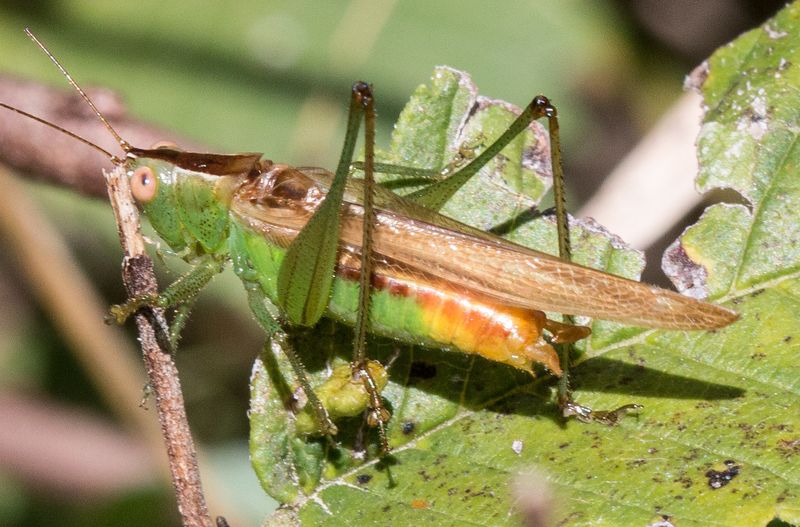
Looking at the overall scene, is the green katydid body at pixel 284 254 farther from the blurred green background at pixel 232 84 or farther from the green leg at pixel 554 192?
the blurred green background at pixel 232 84

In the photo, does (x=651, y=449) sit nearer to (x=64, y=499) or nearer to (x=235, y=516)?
(x=235, y=516)

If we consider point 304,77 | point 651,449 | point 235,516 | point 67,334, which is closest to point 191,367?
point 67,334

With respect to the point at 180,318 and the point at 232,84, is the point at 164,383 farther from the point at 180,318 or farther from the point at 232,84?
the point at 232,84

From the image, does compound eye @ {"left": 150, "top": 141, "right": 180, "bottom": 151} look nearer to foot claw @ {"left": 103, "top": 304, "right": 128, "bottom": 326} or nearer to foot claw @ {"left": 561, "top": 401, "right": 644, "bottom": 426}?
foot claw @ {"left": 103, "top": 304, "right": 128, "bottom": 326}

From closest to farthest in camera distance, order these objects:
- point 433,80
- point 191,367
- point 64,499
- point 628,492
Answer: point 628,492
point 433,80
point 64,499
point 191,367

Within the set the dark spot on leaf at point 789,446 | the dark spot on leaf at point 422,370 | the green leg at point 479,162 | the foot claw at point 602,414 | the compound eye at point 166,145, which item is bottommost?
the dark spot on leaf at point 422,370

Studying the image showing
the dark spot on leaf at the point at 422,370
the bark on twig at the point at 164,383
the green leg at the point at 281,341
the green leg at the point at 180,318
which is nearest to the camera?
the bark on twig at the point at 164,383

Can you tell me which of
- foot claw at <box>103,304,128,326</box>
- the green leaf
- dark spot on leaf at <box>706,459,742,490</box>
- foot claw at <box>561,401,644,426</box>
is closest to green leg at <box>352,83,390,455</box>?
the green leaf

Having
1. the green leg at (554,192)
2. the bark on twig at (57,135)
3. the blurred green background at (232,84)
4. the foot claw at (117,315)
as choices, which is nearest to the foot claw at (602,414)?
the green leg at (554,192)
